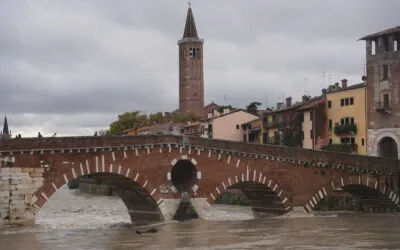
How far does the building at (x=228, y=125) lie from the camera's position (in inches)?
3221

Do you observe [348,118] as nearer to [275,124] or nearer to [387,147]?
[387,147]

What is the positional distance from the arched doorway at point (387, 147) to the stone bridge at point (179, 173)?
25.1 ft

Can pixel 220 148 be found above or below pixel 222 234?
above

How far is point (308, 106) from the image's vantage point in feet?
221

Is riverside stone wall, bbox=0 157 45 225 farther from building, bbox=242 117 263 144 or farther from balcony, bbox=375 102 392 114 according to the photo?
building, bbox=242 117 263 144

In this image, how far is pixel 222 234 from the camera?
3584cm

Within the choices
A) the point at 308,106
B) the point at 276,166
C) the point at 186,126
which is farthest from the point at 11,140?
the point at 186,126

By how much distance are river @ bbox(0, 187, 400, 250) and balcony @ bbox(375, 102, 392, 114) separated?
11499 mm

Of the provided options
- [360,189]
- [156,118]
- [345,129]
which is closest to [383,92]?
[345,129]

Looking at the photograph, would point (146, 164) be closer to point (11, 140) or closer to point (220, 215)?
point (11, 140)

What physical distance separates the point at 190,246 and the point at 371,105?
32.0m

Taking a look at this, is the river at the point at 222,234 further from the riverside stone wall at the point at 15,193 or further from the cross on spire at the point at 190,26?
the cross on spire at the point at 190,26

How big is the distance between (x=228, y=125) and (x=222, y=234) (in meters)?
47.0

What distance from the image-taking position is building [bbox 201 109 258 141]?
268 feet
